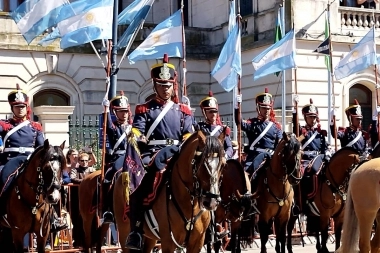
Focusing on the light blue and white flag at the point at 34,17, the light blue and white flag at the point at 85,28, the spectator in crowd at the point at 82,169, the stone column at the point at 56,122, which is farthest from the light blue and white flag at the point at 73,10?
the stone column at the point at 56,122

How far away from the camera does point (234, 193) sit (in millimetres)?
11570

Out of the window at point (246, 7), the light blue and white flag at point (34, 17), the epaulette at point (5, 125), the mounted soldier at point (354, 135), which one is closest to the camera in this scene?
the epaulette at point (5, 125)

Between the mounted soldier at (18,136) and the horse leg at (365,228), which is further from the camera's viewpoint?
the mounted soldier at (18,136)

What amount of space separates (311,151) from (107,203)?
4609 millimetres

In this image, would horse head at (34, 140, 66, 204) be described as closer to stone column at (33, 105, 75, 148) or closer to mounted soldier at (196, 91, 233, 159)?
mounted soldier at (196, 91, 233, 159)

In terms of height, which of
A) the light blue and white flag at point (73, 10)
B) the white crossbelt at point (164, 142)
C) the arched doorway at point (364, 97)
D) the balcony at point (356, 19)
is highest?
the balcony at point (356, 19)

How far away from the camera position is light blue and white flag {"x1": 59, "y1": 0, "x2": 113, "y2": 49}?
40.0 feet

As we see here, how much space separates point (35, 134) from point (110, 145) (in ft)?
4.07

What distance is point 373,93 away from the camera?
23.3 m

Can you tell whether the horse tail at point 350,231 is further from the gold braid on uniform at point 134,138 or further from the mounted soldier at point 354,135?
the mounted soldier at point 354,135

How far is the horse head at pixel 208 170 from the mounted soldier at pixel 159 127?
94cm

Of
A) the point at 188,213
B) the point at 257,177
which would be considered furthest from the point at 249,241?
the point at 188,213

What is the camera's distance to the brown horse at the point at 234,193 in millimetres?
11453

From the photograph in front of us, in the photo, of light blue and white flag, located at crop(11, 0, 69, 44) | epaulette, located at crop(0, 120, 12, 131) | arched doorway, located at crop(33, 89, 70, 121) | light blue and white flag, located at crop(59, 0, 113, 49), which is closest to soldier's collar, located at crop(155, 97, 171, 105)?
epaulette, located at crop(0, 120, 12, 131)
